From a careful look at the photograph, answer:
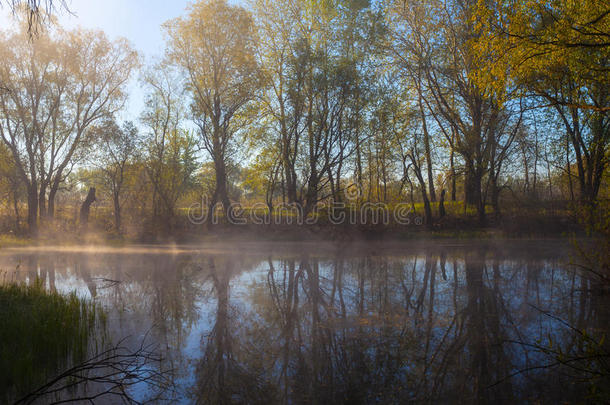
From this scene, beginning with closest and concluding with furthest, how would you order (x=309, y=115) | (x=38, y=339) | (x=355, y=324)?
(x=38, y=339) → (x=355, y=324) → (x=309, y=115)

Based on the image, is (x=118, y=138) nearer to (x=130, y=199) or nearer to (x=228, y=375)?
(x=130, y=199)

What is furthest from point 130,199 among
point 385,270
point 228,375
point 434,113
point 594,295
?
point 594,295

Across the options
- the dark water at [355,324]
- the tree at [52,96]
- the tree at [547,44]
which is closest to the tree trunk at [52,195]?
the tree at [52,96]

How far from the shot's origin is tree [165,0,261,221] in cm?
2117

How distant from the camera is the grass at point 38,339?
416 cm

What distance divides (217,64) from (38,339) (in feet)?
62.1

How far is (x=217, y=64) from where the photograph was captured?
21.4 meters

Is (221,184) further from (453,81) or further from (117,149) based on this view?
(453,81)

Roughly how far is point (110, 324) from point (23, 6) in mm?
4565

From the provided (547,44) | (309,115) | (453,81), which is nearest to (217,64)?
(309,115)

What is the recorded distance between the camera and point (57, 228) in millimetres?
21562

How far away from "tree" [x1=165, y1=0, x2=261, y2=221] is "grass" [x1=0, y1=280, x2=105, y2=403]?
52.1 ft

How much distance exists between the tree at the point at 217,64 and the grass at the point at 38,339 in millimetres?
15891

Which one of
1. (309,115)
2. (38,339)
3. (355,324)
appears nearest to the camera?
(38,339)
